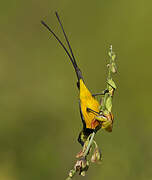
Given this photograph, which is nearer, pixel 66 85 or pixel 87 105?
pixel 87 105

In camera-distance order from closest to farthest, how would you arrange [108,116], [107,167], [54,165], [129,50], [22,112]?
[108,116]
[107,167]
[54,165]
[22,112]
[129,50]

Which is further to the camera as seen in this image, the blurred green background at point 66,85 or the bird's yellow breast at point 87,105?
the blurred green background at point 66,85

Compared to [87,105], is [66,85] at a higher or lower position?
lower

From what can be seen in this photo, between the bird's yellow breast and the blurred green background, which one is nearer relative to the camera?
the bird's yellow breast

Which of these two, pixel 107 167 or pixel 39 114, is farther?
pixel 39 114

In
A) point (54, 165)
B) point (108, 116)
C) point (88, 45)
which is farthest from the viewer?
point (88, 45)

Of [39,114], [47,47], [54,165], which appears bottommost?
[54,165]

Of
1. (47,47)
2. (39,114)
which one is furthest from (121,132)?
(47,47)

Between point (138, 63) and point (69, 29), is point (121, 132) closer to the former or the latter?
point (138, 63)
